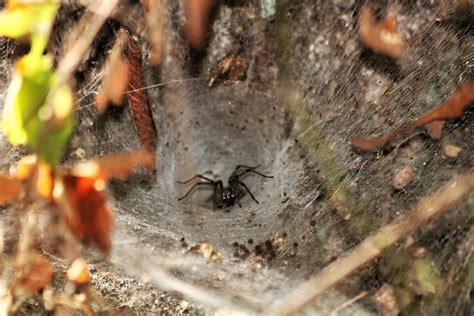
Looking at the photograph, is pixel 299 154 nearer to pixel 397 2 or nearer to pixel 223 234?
pixel 223 234

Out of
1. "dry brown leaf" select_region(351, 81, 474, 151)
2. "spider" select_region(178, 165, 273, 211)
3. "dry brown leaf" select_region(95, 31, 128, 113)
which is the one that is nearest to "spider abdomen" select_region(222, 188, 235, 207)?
"spider" select_region(178, 165, 273, 211)

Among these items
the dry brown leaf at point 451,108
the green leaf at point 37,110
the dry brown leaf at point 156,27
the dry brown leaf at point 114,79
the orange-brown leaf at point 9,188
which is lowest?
the orange-brown leaf at point 9,188

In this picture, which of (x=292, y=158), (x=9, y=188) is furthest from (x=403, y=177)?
(x=9, y=188)

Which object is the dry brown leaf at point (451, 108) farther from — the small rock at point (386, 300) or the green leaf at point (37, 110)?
the green leaf at point (37, 110)

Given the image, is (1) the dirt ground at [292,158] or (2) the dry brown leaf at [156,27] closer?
(1) the dirt ground at [292,158]

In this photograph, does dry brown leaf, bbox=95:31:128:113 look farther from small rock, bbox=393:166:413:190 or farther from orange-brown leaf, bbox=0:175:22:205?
small rock, bbox=393:166:413:190

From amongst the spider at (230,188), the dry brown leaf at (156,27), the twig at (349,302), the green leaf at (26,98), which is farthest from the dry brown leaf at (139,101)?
the twig at (349,302)

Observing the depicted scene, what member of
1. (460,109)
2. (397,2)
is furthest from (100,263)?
(397,2)
